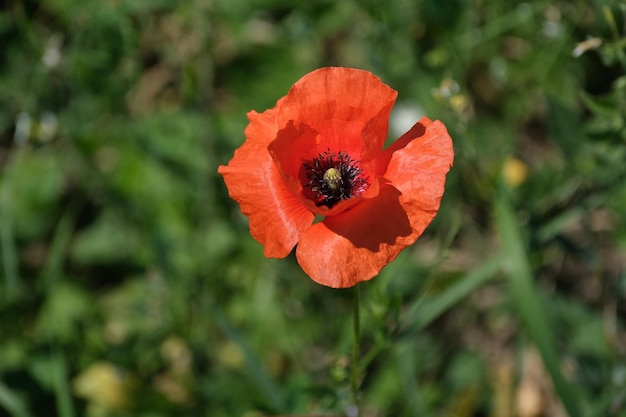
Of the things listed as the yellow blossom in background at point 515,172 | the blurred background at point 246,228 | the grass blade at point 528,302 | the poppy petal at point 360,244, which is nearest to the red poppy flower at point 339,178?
the poppy petal at point 360,244

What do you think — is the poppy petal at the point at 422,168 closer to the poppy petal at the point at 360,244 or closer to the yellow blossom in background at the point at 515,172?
the poppy petal at the point at 360,244

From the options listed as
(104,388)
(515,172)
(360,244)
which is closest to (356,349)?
(360,244)

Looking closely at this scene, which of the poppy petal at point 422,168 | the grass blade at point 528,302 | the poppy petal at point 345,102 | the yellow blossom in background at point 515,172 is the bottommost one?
the grass blade at point 528,302

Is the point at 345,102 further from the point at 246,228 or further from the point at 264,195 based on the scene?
the point at 246,228

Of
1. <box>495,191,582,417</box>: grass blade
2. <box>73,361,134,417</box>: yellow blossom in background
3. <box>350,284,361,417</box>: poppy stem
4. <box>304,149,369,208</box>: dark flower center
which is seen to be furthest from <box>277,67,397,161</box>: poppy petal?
<box>73,361,134,417</box>: yellow blossom in background

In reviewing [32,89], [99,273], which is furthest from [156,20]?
[99,273]

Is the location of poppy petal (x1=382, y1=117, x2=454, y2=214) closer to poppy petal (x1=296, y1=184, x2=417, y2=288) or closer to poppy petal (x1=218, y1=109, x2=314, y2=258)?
poppy petal (x1=296, y1=184, x2=417, y2=288)

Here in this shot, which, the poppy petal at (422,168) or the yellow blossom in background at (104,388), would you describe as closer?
the poppy petal at (422,168)

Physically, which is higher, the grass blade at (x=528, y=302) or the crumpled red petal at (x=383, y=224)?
the crumpled red petal at (x=383, y=224)
